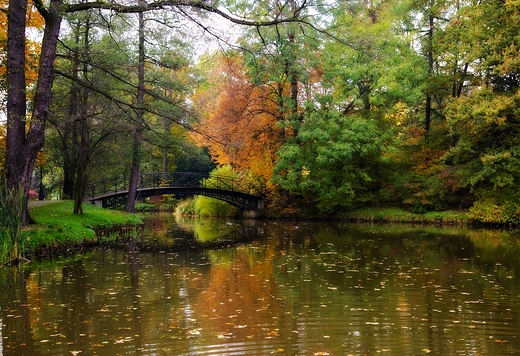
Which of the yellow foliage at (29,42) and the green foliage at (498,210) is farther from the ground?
the yellow foliage at (29,42)

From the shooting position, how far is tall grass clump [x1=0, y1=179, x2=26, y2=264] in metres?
9.64

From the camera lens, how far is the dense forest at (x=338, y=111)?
55.9 ft

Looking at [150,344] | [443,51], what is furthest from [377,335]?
[443,51]

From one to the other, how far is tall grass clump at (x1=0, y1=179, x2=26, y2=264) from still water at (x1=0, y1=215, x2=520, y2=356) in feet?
1.52

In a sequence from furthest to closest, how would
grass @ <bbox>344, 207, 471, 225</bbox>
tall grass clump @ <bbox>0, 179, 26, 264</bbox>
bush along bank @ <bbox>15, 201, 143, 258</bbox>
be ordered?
1. grass @ <bbox>344, 207, 471, 225</bbox>
2. bush along bank @ <bbox>15, 201, 143, 258</bbox>
3. tall grass clump @ <bbox>0, 179, 26, 264</bbox>

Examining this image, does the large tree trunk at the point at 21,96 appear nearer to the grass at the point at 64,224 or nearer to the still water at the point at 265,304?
the grass at the point at 64,224

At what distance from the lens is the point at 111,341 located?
203 inches

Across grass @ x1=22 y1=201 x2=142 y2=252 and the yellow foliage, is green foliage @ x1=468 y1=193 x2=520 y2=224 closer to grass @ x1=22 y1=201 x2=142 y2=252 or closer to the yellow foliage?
grass @ x1=22 y1=201 x2=142 y2=252

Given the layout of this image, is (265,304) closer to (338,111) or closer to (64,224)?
(64,224)

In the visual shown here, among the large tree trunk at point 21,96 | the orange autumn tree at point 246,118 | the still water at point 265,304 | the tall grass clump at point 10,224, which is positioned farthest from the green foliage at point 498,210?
the tall grass clump at point 10,224

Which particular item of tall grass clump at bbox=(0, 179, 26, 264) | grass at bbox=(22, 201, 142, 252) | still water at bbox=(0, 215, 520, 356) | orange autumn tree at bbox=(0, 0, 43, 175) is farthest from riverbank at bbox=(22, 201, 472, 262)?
orange autumn tree at bbox=(0, 0, 43, 175)

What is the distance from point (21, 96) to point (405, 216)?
18131 mm

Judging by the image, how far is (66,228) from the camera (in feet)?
42.3

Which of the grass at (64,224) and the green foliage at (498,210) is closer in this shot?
the grass at (64,224)
